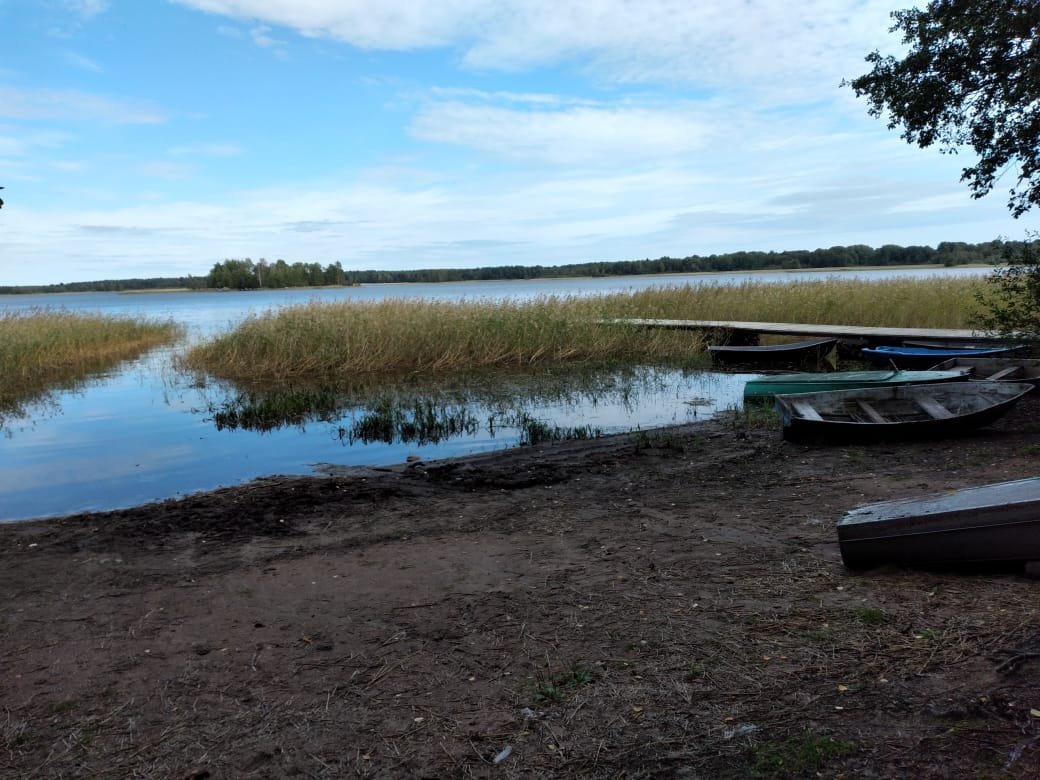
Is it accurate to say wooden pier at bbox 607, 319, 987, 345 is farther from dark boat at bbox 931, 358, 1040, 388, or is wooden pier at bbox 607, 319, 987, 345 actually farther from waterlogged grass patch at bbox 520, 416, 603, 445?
waterlogged grass patch at bbox 520, 416, 603, 445

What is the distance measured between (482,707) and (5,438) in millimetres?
11606

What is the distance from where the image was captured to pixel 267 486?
7707 millimetres

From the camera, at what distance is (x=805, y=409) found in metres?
9.25

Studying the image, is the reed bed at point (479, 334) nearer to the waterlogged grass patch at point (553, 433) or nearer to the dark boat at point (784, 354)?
the dark boat at point (784, 354)

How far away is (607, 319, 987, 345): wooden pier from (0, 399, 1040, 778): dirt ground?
1064 centimetres

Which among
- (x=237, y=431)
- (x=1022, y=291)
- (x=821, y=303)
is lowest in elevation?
(x=237, y=431)

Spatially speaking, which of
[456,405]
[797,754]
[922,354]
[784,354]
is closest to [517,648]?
[797,754]

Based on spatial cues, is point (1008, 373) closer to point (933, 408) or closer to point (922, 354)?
point (933, 408)

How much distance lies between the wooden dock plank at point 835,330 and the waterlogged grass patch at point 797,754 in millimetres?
14058

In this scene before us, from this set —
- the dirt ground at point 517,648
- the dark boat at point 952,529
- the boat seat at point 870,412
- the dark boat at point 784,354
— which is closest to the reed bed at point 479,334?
the dark boat at point 784,354

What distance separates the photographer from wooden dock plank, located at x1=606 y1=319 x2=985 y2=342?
1599 cm

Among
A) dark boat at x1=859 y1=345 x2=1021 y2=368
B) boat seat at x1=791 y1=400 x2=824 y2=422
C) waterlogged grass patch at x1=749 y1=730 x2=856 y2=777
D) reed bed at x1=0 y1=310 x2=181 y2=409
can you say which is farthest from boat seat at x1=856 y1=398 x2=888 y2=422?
reed bed at x1=0 y1=310 x2=181 y2=409

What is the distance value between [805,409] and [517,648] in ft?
22.2

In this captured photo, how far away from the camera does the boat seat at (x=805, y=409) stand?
889 centimetres
